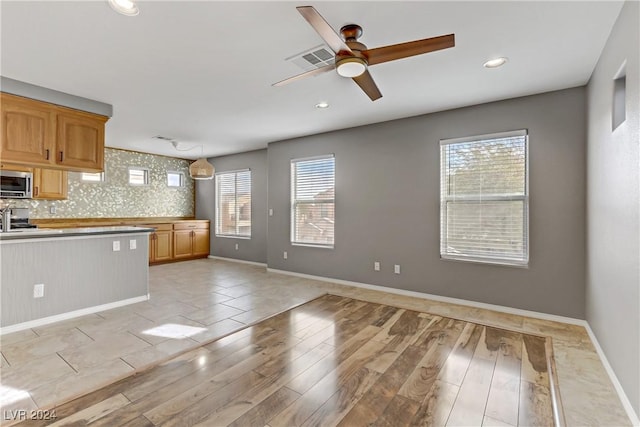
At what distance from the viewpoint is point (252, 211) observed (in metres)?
6.87

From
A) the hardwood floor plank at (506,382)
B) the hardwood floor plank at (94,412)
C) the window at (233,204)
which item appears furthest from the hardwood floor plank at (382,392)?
the window at (233,204)

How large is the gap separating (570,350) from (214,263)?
6.32m

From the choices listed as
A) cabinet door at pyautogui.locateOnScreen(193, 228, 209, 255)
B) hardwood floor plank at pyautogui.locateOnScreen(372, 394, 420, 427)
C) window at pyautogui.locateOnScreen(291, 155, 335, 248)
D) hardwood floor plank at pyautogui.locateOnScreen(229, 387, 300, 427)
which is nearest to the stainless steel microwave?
cabinet door at pyautogui.locateOnScreen(193, 228, 209, 255)

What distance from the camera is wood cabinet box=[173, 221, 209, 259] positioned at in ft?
23.0

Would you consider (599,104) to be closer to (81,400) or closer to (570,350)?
(570,350)

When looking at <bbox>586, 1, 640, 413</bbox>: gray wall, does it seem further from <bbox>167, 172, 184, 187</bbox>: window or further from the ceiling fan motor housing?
<bbox>167, 172, 184, 187</bbox>: window

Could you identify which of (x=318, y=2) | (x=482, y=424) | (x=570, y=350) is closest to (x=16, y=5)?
(x=318, y=2)

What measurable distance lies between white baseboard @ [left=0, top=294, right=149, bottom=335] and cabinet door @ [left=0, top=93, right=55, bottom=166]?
1.70 m

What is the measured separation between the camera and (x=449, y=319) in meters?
3.37

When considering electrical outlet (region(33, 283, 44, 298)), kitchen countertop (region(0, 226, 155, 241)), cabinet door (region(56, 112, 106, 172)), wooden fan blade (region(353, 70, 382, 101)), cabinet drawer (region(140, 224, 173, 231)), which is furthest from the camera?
cabinet drawer (region(140, 224, 173, 231))

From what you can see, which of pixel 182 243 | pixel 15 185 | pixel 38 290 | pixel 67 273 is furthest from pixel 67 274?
pixel 182 243

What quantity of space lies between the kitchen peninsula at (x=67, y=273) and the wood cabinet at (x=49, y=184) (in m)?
2.46

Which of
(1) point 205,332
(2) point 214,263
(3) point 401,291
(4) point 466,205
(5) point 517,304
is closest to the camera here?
(1) point 205,332

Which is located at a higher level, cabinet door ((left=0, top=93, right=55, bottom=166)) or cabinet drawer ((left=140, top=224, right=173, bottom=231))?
cabinet door ((left=0, top=93, right=55, bottom=166))
